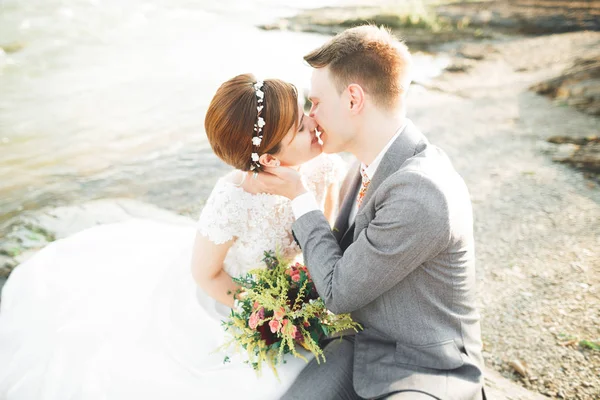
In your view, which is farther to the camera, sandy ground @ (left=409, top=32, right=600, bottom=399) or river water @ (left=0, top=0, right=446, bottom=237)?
river water @ (left=0, top=0, right=446, bottom=237)

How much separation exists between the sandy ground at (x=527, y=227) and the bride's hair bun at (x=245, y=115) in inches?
90.9

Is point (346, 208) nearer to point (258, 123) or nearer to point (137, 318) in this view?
point (258, 123)

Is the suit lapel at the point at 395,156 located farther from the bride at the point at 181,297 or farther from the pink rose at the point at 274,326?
the pink rose at the point at 274,326

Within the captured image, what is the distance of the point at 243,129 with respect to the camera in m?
2.38

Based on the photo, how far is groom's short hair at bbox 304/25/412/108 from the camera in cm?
245

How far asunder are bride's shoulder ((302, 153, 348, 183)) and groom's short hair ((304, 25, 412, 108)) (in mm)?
694

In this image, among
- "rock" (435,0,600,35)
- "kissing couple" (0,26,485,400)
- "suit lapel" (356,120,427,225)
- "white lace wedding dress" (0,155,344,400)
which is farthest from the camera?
"rock" (435,0,600,35)

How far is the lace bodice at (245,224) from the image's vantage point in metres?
2.52

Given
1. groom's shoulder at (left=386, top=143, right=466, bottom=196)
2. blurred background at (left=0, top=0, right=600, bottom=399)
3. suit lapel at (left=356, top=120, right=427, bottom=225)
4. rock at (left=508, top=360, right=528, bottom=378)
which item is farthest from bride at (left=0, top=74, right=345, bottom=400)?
rock at (left=508, top=360, right=528, bottom=378)

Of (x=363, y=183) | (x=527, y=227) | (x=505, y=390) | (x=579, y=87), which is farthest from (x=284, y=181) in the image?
(x=579, y=87)

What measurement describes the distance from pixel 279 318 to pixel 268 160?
3.07 ft

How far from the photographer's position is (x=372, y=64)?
8.04ft

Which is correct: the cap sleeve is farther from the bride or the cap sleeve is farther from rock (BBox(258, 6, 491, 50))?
rock (BBox(258, 6, 491, 50))

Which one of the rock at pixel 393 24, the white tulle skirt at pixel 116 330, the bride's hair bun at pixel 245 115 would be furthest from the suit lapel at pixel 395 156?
the rock at pixel 393 24
